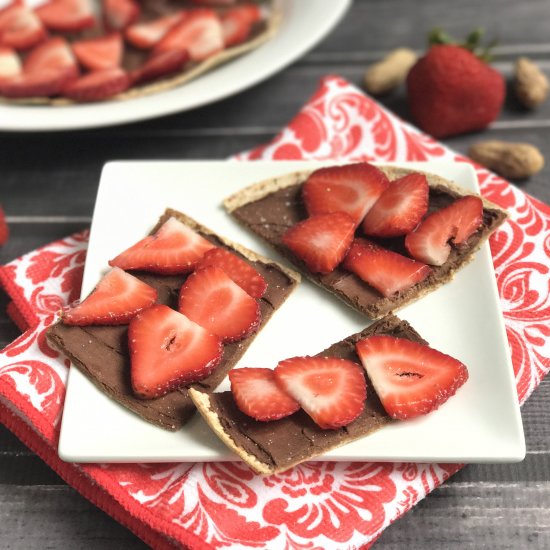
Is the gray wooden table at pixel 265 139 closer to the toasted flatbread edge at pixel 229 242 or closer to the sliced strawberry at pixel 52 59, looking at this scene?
the sliced strawberry at pixel 52 59

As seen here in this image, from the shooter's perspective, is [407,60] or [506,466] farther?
[407,60]

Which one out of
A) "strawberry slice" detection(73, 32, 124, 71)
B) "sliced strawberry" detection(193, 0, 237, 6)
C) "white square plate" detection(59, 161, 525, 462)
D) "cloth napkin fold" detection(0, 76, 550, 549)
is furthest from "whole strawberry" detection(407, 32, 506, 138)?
"strawberry slice" detection(73, 32, 124, 71)

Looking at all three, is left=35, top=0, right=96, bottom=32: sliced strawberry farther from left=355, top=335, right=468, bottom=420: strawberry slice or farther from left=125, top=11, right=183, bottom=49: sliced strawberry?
left=355, top=335, right=468, bottom=420: strawberry slice

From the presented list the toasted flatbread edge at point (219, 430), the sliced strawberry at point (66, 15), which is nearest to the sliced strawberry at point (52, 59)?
the sliced strawberry at point (66, 15)

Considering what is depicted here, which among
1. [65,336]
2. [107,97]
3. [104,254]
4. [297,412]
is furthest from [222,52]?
[297,412]

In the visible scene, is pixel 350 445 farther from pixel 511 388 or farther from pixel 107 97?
pixel 107 97

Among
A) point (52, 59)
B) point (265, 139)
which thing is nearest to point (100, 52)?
point (52, 59)

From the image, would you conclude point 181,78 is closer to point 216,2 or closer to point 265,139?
point 265,139
